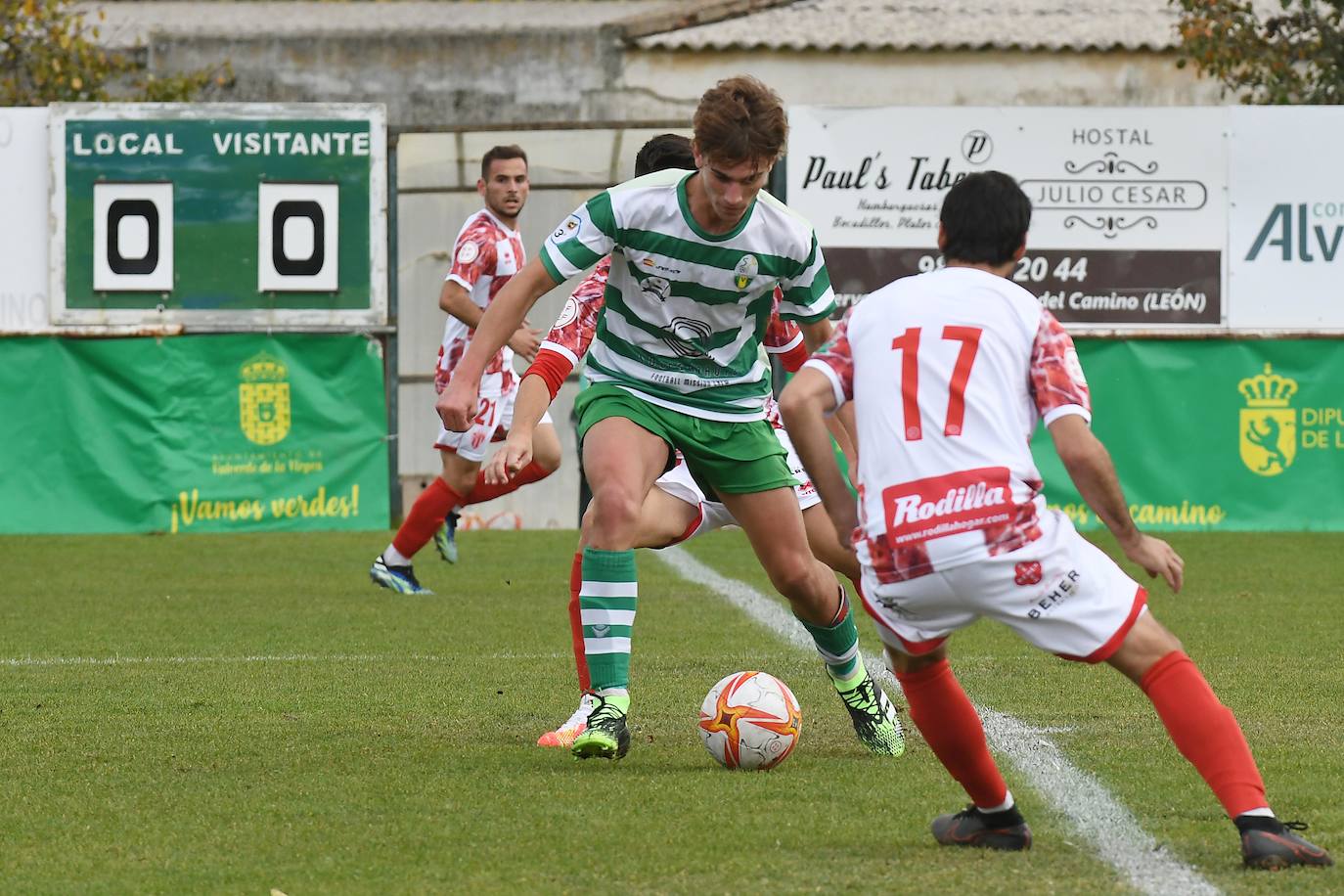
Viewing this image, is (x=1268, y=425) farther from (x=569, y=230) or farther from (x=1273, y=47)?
(x=569, y=230)

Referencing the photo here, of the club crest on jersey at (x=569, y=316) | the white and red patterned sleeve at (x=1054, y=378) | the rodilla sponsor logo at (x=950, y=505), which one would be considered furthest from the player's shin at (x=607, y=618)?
the white and red patterned sleeve at (x=1054, y=378)

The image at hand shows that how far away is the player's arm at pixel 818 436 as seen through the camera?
427 centimetres

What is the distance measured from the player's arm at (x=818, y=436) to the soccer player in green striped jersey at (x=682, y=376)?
1.12 meters

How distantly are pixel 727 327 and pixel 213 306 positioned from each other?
906 cm

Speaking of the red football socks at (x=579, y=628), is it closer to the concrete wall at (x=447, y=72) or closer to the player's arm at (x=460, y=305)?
→ the player's arm at (x=460, y=305)

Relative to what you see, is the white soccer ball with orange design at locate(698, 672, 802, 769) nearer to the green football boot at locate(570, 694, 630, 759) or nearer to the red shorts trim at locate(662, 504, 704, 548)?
the green football boot at locate(570, 694, 630, 759)

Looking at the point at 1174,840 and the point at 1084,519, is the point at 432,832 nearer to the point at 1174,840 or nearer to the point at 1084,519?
the point at 1174,840

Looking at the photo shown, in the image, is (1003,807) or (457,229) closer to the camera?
(1003,807)

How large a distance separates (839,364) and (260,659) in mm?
4050

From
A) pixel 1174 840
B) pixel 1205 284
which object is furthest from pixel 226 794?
pixel 1205 284

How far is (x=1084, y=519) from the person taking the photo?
14172 mm

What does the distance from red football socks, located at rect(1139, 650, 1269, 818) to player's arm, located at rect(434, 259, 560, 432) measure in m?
2.03

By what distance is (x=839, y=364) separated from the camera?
169 inches

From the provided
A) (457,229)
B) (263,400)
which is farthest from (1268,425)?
(263,400)
